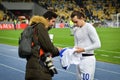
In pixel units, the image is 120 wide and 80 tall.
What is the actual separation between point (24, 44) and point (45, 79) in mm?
666

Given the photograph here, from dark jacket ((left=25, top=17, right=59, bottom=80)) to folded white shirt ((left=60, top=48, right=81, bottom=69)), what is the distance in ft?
2.72

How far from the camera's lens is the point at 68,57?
6523 mm

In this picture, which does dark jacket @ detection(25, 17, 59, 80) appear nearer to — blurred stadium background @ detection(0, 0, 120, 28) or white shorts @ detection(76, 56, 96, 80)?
white shorts @ detection(76, 56, 96, 80)

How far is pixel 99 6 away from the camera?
65.8 meters

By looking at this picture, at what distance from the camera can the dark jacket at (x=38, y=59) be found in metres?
5.32

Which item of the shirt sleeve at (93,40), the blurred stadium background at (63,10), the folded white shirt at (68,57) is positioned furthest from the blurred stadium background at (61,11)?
the folded white shirt at (68,57)

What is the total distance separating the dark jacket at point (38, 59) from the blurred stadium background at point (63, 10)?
4645 centimetres

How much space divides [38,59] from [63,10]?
56293mm

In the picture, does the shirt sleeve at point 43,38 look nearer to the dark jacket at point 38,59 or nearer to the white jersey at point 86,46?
the dark jacket at point 38,59

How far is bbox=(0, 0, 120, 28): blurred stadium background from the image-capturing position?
5625 centimetres

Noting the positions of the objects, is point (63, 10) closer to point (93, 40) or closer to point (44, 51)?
point (93, 40)

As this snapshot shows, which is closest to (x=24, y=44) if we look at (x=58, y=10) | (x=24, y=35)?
(x=24, y=35)

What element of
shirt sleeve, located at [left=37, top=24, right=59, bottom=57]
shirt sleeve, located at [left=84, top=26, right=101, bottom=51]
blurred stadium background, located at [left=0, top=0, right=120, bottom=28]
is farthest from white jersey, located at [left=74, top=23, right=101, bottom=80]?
blurred stadium background, located at [left=0, top=0, right=120, bottom=28]

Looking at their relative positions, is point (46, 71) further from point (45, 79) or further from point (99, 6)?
point (99, 6)
